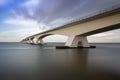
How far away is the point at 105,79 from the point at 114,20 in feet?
48.7

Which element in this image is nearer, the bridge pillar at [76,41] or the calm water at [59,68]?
the calm water at [59,68]

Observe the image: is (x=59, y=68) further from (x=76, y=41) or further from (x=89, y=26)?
(x=76, y=41)

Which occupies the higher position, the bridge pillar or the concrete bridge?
the concrete bridge

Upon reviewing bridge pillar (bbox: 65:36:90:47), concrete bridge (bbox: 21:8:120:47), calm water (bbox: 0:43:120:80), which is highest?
concrete bridge (bbox: 21:8:120:47)

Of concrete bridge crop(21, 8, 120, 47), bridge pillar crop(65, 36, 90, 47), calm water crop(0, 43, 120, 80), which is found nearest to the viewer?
calm water crop(0, 43, 120, 80)

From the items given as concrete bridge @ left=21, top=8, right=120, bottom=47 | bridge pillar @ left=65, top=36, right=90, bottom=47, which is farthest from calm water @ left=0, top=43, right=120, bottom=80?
bridge pillar @ left=65, top=36, right=90, bottom=47

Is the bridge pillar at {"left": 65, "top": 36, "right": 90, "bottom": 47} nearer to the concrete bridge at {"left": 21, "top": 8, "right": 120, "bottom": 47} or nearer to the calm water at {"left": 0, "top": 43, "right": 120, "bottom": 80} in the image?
the concrete bridge at {"left": 21, "top": 8, "right": 120, "bottom": 47}

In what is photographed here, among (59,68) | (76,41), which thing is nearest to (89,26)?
(76,41)

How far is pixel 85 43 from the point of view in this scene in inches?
1335

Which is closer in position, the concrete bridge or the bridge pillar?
Answer: the concrete bridge

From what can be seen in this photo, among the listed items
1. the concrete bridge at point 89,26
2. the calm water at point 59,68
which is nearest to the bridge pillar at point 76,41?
the concrete bridge at point 89,26

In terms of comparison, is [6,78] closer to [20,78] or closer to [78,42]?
[20,78]

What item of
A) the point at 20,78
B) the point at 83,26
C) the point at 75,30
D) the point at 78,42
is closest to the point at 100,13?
the point at 83,26

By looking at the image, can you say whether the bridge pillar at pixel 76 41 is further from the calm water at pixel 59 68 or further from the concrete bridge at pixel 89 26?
the calm water at pixel 59 68
